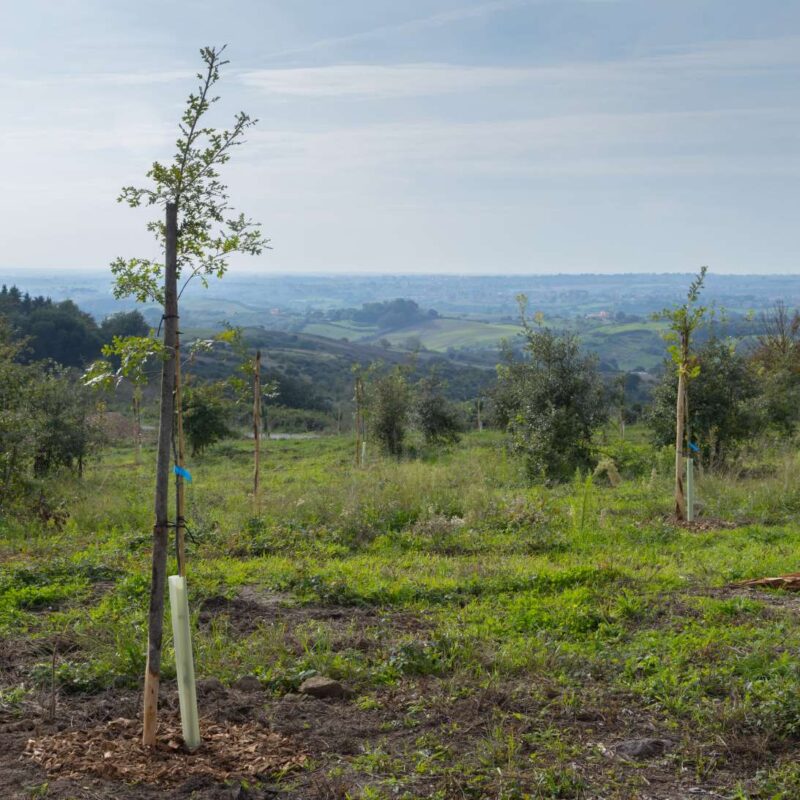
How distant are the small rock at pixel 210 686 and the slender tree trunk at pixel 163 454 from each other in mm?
867

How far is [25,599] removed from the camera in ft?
25.6

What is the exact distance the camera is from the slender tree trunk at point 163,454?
15.5ft

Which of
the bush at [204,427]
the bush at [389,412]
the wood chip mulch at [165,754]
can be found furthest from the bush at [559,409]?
the wood chip mulch at [165,754]

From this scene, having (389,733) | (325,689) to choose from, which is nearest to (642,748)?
(389,733)

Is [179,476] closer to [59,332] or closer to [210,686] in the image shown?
[210,686]

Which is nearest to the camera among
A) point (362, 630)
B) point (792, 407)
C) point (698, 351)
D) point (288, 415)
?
point (362, 630)

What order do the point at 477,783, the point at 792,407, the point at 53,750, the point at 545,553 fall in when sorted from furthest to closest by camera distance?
the point at 792,407, the point at 545,553, the point at 53,750, the point at 477,783

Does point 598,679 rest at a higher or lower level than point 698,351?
lower

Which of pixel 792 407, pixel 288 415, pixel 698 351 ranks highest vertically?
pixel 698 351

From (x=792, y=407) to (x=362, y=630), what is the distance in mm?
17735

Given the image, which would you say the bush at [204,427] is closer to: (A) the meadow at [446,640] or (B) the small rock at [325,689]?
(A) the meadow at [446,640]

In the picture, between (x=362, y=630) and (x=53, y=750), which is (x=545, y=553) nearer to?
(x=362, y=630)

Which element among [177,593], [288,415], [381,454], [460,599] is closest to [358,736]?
[177,593]

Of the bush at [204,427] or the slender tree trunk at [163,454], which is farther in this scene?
the bush at [204,427]
